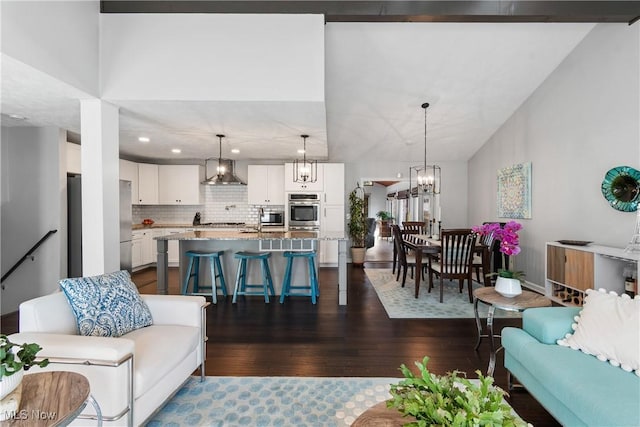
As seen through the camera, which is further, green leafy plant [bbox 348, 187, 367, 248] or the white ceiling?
green leafy plant [bbox 348, 187, 367, 248]

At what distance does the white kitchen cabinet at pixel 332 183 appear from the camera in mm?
6555

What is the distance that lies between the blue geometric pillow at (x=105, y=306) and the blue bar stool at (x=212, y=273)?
1.92 metres

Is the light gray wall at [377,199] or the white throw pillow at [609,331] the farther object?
the light gray wall at [377,199]

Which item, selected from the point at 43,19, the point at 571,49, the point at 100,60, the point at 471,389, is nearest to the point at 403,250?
the point at 571,49

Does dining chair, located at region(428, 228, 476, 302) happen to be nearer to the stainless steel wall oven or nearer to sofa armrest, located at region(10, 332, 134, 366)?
the stainless steel wall oven

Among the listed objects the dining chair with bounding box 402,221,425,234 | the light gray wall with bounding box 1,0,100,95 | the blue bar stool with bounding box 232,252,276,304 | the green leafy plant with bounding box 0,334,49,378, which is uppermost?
the light gray wall with bounding box 1,0,100,95

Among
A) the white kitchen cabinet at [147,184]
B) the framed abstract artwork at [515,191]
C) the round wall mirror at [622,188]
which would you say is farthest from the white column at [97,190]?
the framed abstract artwork at [515,191]

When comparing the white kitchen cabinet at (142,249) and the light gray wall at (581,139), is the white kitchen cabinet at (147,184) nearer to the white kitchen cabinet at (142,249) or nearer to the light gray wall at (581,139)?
the white kitchen cabinet at (142,249)

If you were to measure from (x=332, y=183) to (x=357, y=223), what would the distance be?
1.06m

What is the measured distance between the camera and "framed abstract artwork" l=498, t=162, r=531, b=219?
16.3 feet

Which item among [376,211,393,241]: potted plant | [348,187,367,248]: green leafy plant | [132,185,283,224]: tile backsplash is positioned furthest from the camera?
[376,211,393,241]: potted plant

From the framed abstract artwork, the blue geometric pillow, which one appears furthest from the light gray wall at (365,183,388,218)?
the blue geometric pillow

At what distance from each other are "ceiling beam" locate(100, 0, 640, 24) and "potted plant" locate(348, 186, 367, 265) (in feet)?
13.2

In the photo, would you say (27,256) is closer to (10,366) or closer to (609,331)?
(10,366)
